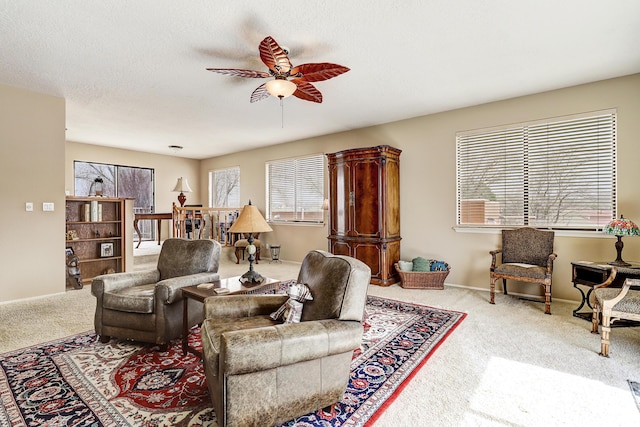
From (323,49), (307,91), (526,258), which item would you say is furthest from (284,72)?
(526,258)

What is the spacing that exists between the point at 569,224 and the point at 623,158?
0.91 metres

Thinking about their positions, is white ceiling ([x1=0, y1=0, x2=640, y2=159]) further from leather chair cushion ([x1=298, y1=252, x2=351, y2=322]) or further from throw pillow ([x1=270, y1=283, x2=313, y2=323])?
throw pillow ([x1=270, y1=283, x2=313, y2=323])

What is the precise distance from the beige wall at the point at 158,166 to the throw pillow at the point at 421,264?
6.41m

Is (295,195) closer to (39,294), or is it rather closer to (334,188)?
(334,188)

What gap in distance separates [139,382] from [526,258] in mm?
4313

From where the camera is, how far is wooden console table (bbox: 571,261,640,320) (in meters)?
3.02

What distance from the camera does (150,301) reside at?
8.51 ft

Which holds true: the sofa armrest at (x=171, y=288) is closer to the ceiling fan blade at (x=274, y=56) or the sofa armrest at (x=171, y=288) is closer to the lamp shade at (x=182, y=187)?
the ceiling fan blade at (x=274, y=56)

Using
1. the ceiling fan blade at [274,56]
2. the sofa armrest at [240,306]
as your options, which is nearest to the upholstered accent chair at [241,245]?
the ceiling fan blade at [274,56]

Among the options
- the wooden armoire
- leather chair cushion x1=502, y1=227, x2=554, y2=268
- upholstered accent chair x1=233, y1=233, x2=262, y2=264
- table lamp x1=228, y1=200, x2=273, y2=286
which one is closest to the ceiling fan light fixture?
table lamp x1=228, y1=200, x2=273, y2=286

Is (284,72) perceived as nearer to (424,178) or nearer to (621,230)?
(424,178)

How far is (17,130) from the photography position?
160 inches

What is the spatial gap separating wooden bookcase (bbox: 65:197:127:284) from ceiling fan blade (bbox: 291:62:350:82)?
4.14 m

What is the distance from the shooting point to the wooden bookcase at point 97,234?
16.3ft
